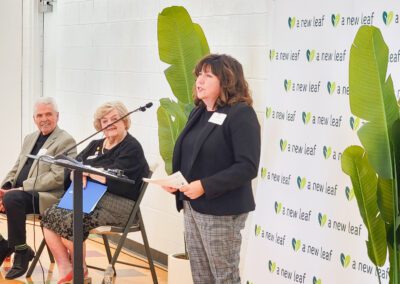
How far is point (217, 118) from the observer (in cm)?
356

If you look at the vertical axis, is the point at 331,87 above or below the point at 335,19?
below

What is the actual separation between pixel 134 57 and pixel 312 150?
2.63 metres

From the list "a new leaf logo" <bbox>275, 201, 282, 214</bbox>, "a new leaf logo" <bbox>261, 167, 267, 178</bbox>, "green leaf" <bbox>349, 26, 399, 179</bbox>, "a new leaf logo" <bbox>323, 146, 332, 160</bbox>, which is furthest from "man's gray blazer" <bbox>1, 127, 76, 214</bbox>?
"green leaf" <bbox>349, 26, 399, 179</bbox>

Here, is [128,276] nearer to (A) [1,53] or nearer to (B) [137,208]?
(B) [137,208]

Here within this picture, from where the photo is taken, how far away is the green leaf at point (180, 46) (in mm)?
4246

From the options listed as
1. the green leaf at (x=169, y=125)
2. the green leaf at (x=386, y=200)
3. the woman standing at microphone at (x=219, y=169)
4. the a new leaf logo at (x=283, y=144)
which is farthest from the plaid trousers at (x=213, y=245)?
the green leaf at (x=386, y=200)

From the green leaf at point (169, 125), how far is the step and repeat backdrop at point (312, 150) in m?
0.74

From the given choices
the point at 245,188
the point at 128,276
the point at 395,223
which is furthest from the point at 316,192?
the point at 128,276

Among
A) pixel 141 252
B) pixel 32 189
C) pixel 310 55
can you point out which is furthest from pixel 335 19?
pixel 141 252

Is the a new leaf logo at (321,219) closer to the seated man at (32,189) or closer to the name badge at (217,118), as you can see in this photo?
the name badge at (217,118)

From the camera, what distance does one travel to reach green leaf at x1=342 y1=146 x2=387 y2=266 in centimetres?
288

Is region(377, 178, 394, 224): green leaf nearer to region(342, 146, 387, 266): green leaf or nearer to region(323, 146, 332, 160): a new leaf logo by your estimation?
region(342, 146, 387, 266): green leaf

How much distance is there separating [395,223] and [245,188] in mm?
962

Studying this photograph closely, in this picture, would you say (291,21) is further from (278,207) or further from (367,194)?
(367,194)
